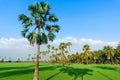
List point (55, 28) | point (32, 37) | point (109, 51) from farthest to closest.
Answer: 1. point (109, 51)
2. point (55, 28)
3. point (32, 37)

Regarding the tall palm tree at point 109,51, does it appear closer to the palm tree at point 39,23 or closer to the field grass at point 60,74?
the field grass at point 60,74

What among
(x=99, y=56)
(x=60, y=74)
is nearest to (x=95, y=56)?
(x=99, y=56)

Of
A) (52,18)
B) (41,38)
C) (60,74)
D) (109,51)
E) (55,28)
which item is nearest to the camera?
(41,38)

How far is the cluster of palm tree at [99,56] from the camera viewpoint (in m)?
162

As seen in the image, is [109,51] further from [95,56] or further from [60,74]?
[60,74]

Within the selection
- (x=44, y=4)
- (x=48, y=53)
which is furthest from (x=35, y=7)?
(x=48, y=53)

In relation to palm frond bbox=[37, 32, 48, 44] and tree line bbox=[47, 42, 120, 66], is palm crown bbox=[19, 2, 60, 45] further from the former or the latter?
tree line bbox=[47, 42, 120, 66]

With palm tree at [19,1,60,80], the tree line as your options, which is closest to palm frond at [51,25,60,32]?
palm tree at [19,1,60,80]

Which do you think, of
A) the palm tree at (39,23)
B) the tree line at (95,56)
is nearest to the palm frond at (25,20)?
the palm tree at (39,23)

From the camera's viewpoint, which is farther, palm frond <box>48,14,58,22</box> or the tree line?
the tree line

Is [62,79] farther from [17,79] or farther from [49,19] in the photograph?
[49,19]

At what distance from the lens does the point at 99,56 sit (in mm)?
177375

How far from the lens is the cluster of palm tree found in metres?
162

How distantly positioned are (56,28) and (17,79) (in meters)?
15.3
